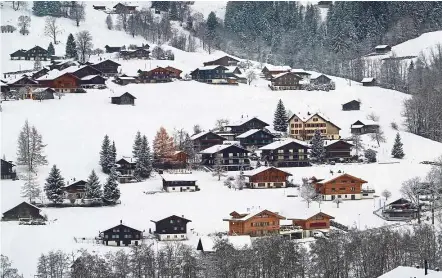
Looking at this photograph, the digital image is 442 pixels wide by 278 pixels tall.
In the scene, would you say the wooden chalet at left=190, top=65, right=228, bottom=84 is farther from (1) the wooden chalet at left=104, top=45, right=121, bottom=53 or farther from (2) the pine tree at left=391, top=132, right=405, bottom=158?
(2) the pine tree at left=391, top=132, right=405, bottom=158

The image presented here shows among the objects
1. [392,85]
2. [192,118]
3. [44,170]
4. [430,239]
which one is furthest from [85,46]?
[430,239]

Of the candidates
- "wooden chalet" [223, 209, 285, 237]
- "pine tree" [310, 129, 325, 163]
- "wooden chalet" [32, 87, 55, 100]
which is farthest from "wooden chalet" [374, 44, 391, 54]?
"wooden chalet" [223, 209, 285, 237]

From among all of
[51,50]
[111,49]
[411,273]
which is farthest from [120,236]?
[111,49]

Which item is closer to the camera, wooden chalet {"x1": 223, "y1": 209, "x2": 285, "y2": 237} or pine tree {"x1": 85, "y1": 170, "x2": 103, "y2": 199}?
wooden chalet {"x1": 223, "y1": 209, "x2": 285, "y2": 237}

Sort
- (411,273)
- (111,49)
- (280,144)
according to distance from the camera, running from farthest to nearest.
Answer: (111,49) < (280,144) < (411,273)

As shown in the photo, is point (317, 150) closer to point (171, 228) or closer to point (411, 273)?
point (171, 228)
